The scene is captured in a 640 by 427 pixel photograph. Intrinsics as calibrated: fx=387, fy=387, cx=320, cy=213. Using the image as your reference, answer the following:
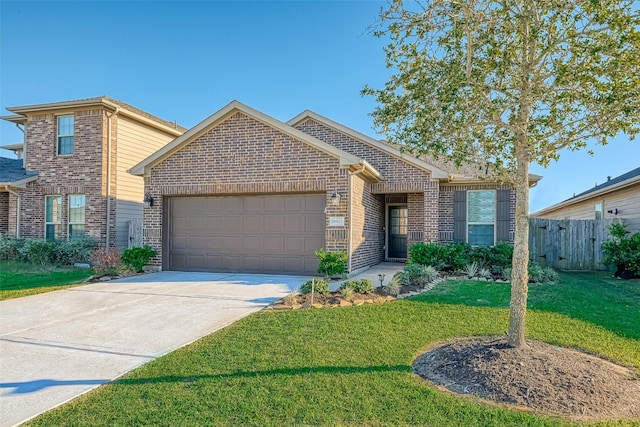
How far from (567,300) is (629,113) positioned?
15.5ft

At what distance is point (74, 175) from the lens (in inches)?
575

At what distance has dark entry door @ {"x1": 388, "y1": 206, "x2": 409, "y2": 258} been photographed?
15.4 m

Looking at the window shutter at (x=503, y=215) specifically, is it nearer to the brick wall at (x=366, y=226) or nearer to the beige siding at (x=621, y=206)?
the brick wall at (x=366, y=226)

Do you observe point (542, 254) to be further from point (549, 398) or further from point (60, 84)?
point (60, 84)

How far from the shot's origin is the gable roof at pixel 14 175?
14538 mm

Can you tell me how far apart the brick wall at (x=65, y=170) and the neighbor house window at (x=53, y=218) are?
0.14 metres

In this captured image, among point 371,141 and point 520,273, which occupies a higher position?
point 371,141

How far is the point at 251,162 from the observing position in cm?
1116

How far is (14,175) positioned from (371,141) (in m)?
14.0

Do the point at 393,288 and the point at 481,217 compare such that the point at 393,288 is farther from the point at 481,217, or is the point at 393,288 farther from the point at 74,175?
the point at 74,175

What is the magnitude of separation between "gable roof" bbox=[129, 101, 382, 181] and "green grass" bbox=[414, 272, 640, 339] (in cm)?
388

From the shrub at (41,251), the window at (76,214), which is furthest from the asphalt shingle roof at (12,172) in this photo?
the shrub at (41,251)

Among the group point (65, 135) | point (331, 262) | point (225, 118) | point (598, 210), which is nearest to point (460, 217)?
point (331, 262)

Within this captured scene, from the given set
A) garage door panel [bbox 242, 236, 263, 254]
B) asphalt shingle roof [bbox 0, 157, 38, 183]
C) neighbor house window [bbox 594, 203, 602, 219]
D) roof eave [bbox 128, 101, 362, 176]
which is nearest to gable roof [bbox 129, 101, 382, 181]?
roof eave [bbox 128, 101, 362, 176]
